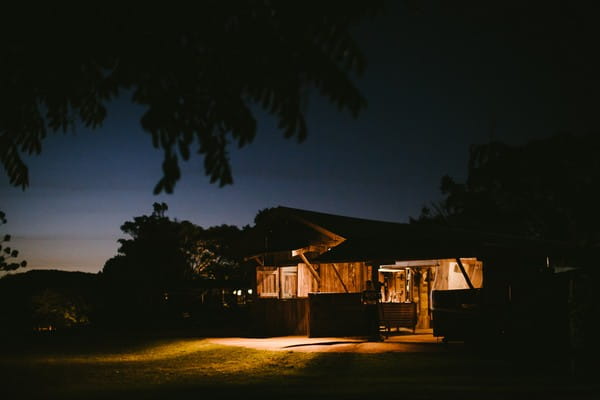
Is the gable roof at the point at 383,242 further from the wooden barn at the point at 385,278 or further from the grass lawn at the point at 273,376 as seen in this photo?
the grass lawn at the point at 273,376

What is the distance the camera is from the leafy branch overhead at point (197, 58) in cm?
298

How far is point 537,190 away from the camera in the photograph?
116ft

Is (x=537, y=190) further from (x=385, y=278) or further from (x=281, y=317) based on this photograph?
(x=281, y=317)

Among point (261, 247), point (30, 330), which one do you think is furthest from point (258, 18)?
point (30, 330)

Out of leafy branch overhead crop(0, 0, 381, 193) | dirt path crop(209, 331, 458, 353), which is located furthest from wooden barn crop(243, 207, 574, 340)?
leafy branch overhead crop(0, 0, 381, 193)

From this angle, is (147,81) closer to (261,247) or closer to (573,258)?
(573,258)

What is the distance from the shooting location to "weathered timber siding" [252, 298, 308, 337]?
21.9 metres

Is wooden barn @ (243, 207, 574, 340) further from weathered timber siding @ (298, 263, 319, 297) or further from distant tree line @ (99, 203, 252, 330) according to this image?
distant tree line @ (99, 203, 252, 330)

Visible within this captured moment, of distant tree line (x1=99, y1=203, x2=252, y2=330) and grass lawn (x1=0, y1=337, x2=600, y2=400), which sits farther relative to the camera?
distant tree line (x1=99, y1=203, x2=252, y2=330)

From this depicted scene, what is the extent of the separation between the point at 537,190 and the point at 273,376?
2716 centimetres

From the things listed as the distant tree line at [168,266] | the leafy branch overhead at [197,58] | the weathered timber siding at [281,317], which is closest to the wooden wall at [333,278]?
the weathered timber siding at [281,317]

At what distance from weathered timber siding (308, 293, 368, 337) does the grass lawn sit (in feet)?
11.5

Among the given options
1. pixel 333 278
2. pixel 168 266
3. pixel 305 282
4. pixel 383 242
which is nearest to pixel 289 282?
pixel 305 282

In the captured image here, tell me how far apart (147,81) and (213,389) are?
26.5 feet
